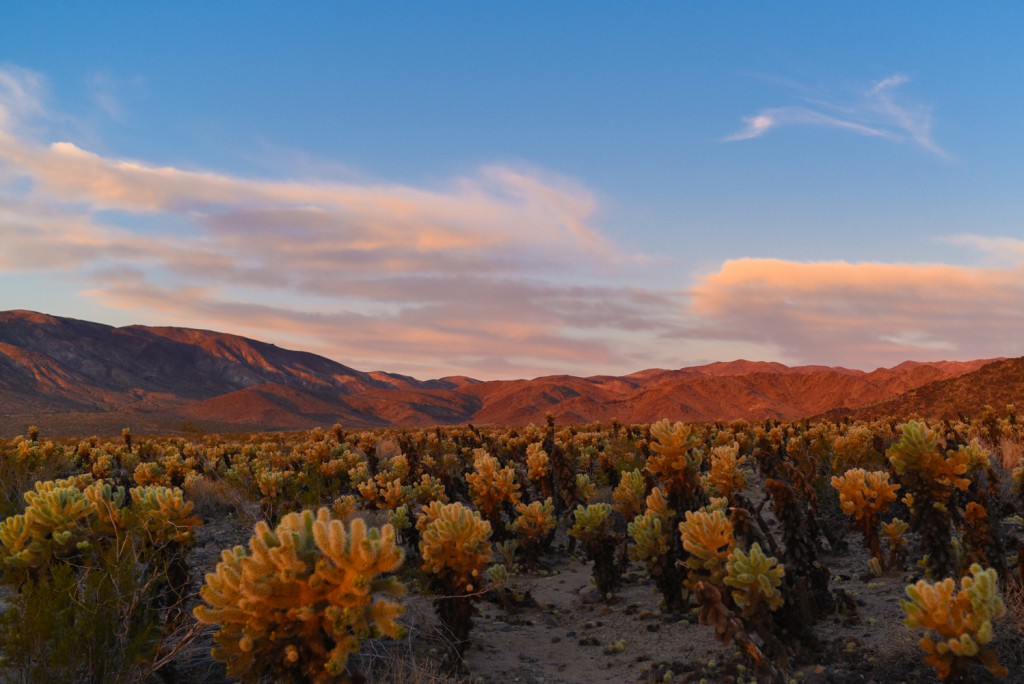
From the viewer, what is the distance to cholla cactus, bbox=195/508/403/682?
3213mm

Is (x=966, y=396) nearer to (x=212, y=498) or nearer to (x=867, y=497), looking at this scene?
(x=867, y=497)

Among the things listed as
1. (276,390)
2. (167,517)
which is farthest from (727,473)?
(276,390)

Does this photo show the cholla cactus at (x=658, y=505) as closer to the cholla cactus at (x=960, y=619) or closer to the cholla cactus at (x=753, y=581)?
the cholla cactus at (x=753, y=581)

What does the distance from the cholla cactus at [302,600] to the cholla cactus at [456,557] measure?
1.79 m

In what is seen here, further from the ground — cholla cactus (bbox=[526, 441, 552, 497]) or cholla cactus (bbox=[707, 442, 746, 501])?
cholla cactus (bbox=[707, 442, 746, 501])

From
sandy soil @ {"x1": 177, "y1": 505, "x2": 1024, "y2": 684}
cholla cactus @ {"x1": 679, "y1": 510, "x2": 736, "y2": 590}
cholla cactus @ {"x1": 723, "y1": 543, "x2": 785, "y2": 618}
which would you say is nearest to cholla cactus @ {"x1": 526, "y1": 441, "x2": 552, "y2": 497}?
sandy soil @ {"x1": 177, "y1": 505, "x2": 1024, "y2": 684}

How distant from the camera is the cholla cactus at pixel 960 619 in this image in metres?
3.75

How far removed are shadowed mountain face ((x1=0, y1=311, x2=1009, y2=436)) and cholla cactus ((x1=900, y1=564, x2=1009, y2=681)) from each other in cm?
6746

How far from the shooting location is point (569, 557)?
9.73 meters

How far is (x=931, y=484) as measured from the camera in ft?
19.7

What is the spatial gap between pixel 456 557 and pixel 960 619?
3.25m

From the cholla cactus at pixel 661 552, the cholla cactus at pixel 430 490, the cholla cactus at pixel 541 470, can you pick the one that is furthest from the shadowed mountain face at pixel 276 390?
the cholla cactus at pixel 661 552

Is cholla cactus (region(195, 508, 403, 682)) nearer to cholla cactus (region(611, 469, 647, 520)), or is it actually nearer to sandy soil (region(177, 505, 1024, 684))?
sandy soil (region(177, 505, 1024, 684))

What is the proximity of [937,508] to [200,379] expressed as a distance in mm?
133616
